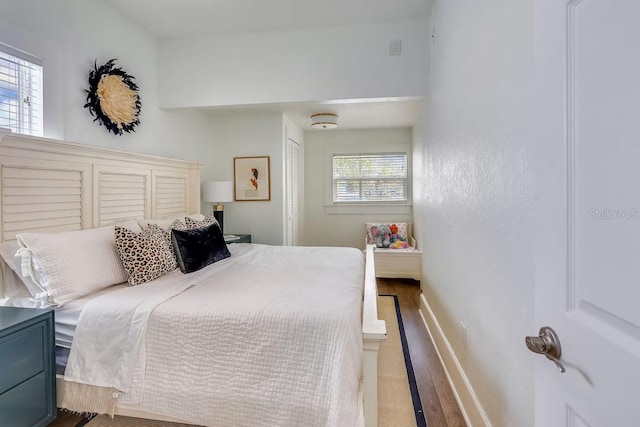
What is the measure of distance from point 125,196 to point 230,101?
1382 millimetres

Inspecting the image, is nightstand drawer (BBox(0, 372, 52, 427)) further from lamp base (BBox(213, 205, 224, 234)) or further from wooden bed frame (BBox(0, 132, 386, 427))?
lamp base (BBox(213, 205, 224, 234))

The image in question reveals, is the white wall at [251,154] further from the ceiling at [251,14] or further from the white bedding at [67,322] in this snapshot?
the white bedding at [67,322]

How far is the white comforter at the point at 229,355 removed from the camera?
56.2 inches

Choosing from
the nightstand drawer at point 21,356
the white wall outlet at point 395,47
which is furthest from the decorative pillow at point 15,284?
the white wall outlet at point 395,47

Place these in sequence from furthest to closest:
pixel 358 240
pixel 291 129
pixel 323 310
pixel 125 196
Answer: pixel 358 240, pixel 291 129, pixel 125 196, pixel 323 310

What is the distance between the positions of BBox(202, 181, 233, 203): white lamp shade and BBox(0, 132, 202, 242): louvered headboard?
1.88 ft

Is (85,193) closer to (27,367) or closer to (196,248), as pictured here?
(196,248)

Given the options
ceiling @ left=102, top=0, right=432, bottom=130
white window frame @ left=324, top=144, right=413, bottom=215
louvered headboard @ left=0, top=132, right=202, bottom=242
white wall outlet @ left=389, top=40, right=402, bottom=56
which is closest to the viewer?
louvered headboard @ left=0, top=132, right=202, bottom=242

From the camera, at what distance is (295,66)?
316cm

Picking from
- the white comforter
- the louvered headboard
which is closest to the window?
the louvered headboard

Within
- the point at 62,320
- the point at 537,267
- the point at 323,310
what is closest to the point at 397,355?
the point at 323,310

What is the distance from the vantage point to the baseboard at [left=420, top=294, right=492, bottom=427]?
1608mm

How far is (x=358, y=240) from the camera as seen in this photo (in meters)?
5.62

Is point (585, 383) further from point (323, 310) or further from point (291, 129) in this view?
point (291, 129)
